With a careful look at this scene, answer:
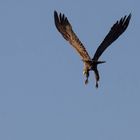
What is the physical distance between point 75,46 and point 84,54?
128 centimetres

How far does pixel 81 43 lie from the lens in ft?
101

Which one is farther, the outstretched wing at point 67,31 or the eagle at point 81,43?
the outstretched wing at point 67,31

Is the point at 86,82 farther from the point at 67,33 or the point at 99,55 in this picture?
the point at 67,33

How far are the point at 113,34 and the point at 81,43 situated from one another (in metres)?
2.07

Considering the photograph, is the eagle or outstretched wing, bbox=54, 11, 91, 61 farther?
outstretched wing, bbox=54, 11, 91, 61

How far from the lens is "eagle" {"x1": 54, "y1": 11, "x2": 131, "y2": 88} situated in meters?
28.9

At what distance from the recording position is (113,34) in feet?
97.6

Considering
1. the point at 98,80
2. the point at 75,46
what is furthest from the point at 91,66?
the point at 75,46

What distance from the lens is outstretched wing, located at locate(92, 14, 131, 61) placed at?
95.8 ft

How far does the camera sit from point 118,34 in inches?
1171

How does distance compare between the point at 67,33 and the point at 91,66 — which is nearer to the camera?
the point at 91,66

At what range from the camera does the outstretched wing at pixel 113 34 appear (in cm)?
2919

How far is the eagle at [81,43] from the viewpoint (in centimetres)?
2888

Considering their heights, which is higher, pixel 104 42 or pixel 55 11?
pixel 55 11
